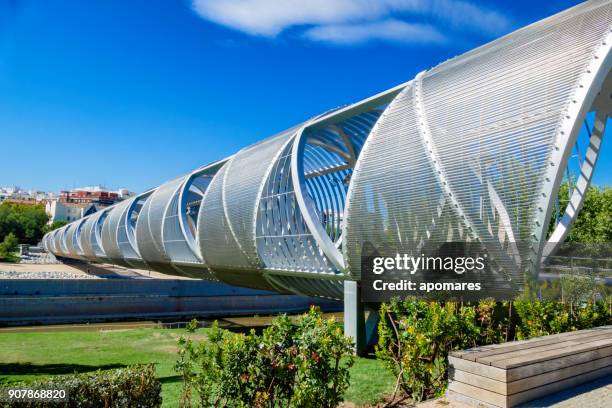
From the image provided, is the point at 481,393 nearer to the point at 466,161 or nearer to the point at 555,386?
the point at 555,386

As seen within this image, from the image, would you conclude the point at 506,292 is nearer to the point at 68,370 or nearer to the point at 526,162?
the point at 526,162

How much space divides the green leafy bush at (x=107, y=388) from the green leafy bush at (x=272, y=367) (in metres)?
0.42

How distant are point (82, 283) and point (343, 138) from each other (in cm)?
2464

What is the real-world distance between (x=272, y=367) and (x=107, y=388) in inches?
67.7

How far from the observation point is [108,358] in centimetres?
1522

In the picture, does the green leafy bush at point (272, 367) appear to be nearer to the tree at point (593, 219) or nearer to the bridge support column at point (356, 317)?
the bridge support column at point (356, 317)

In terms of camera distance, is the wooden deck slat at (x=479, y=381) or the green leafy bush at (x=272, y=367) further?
the green leafy bush at (x=272, y=367)

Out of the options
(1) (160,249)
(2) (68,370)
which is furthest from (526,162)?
(1) (160,249)

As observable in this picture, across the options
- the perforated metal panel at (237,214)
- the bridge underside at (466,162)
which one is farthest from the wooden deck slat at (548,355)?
the perforated metal panel at (237,214)

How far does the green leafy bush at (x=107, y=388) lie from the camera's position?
497cm

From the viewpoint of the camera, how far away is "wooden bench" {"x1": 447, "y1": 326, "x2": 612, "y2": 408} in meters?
5.14

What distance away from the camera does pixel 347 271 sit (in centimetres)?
1123

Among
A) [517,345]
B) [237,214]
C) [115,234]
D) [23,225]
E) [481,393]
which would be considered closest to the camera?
[481,393]

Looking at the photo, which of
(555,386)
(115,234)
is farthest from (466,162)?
(115,234)
